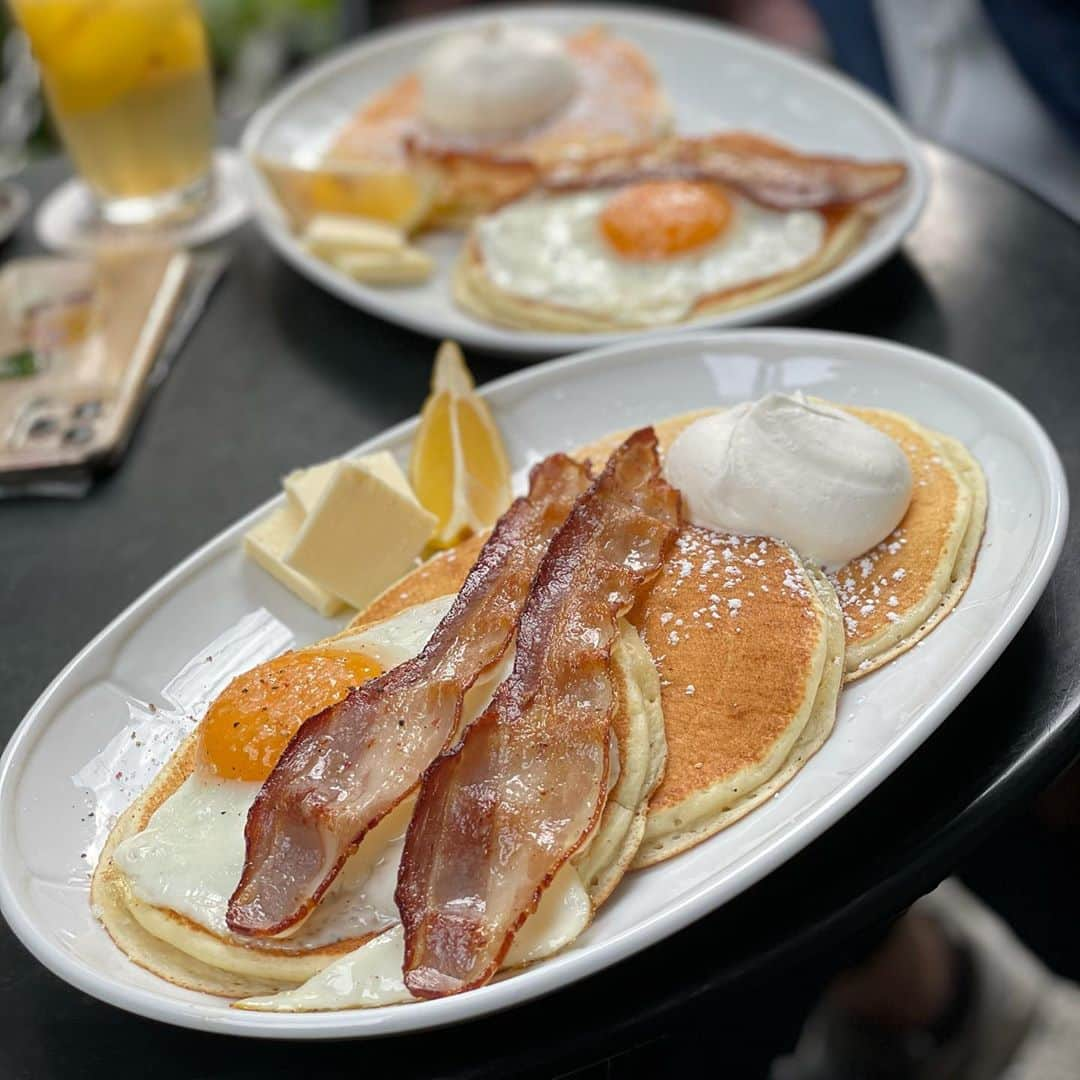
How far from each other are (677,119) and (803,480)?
1.86m

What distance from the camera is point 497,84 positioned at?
3.05 metres

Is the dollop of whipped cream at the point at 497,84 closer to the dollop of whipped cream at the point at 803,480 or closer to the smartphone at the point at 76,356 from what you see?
the smartphone at the point at 76,356

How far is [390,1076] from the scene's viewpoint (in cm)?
123

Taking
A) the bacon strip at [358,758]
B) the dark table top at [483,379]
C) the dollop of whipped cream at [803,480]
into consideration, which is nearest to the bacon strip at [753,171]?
the dark table top at [483,379]

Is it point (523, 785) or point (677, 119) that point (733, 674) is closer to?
point (523, 785)

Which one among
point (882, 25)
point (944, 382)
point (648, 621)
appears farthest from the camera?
point (882, 25)

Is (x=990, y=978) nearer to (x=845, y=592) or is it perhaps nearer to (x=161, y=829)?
(x=845, y=592)

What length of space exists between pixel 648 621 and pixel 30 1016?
81 centimetres

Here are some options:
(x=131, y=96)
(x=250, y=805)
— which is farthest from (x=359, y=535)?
(x=131, y=96)

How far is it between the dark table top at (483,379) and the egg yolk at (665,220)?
12.6 inches

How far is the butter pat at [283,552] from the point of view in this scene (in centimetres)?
178

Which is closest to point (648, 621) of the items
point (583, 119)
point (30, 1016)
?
point (30, 1016)

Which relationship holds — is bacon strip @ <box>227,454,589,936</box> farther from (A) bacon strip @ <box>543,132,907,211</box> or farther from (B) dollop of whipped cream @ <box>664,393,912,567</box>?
(A) bacon strip @ <box>543,132,907,211</box>

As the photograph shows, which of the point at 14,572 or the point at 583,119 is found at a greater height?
the point at 583,119
